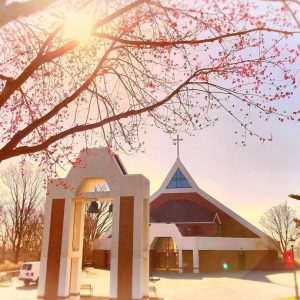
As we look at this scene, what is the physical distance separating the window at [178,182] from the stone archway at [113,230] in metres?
30.9

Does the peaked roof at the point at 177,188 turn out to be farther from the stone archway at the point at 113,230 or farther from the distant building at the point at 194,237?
the stone archway at the point at 113,230

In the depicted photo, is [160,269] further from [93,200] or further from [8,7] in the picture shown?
[8,7]

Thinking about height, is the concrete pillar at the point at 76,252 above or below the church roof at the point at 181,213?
below

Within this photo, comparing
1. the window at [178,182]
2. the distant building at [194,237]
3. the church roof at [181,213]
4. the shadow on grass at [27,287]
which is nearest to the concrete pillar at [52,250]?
the shadow on grass at [27,287]

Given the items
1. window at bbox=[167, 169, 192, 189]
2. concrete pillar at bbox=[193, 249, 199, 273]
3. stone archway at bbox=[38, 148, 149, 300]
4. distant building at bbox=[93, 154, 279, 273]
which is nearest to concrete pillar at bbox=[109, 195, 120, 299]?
stone archway at bbox=[38, 148, 149, 300]

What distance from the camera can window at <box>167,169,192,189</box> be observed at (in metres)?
52.4

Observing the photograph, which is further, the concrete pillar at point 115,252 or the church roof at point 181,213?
the church roof at point 181,213

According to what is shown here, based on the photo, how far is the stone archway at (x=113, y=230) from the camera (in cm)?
1927

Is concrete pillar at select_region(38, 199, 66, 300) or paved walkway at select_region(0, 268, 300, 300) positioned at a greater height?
concrete pillar at select_region(38, 199, 66, 300)

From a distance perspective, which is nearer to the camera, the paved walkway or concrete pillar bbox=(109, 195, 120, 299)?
concrete pillar bbox=(109, 195, 120, 299)

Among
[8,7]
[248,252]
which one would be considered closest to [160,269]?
[248,252]

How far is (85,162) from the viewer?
21406 mm

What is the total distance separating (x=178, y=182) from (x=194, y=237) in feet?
39.0

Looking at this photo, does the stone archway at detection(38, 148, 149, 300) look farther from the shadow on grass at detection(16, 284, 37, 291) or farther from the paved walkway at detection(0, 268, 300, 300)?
the shadow on grass at detection(16, 284, 37, 291)
